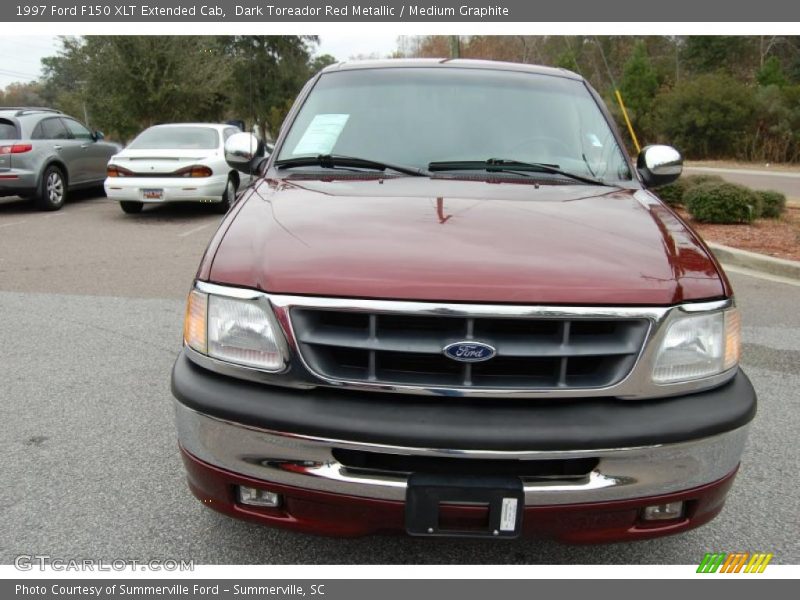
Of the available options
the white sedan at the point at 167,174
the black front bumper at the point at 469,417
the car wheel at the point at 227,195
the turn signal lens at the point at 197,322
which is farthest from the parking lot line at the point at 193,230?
the black front bumper at the point at 469,417

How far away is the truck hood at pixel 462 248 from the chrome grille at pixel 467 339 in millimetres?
84

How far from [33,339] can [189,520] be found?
3.05 meters

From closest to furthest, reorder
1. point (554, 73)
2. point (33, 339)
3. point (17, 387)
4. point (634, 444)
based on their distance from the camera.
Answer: point (634, 444) → point (554, 73) → point (17, 387) → point (33, 339)

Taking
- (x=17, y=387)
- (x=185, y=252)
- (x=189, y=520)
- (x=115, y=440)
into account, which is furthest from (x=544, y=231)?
(x=185, y=252)

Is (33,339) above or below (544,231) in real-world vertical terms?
below

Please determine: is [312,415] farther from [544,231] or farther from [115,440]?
[115,440]

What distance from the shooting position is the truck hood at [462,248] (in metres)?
2.02

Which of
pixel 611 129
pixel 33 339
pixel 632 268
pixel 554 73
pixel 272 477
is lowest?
pixel 33 339

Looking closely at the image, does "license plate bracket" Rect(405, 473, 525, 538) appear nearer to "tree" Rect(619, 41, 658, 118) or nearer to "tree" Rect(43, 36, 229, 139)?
"tree" Rect(43, 36, 229, 139)

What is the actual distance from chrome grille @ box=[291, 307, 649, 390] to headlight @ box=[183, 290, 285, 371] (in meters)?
0.09

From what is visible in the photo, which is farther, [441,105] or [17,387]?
[17,387]

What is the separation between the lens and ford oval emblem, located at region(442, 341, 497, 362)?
6.52ft

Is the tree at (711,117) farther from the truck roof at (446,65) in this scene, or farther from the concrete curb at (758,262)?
the truck roof at (446,65)

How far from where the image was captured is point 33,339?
5.11 m
